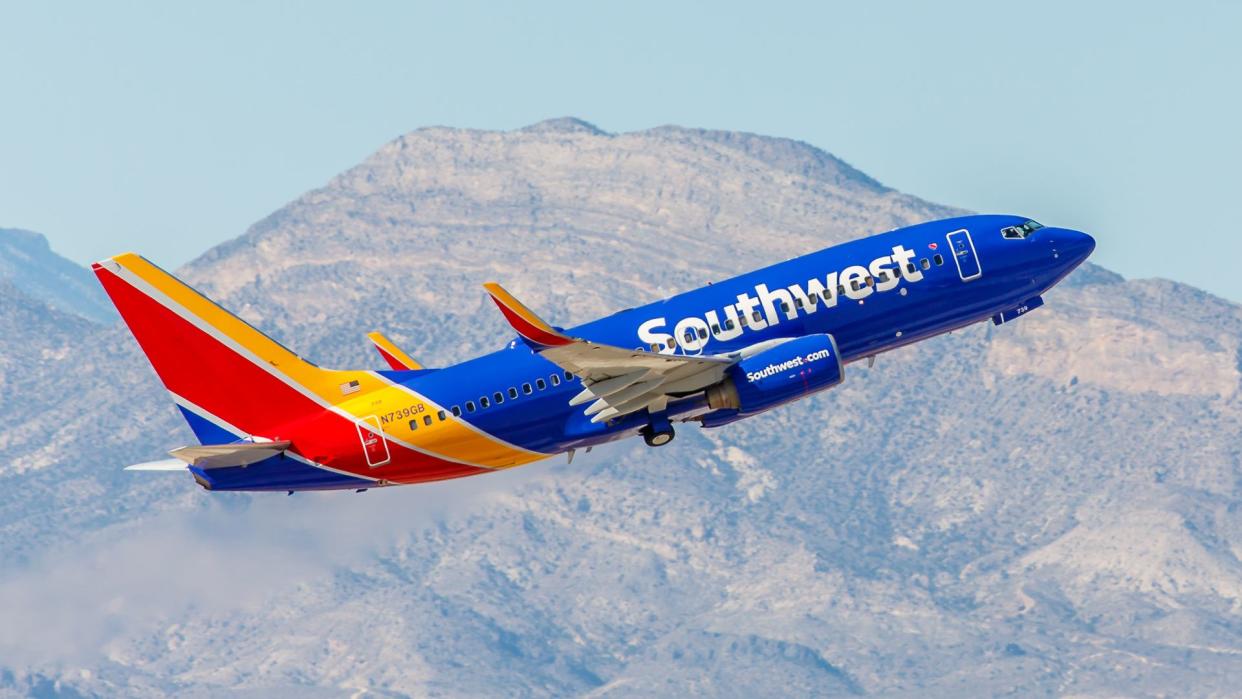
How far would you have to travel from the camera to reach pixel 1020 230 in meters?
104

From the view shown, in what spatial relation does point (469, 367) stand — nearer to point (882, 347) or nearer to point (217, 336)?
point (217, 336)

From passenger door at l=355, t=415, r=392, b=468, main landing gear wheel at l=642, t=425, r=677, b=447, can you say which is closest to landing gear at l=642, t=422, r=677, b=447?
main landing gear wheel at l=642, t=425, r=677, b=447

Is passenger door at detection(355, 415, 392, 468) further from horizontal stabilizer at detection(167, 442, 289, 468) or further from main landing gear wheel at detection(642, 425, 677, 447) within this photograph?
main landing gear wheel at detection(642, 425, 677, 447)

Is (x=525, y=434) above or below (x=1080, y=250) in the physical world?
below

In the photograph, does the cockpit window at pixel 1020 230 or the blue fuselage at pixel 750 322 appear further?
the cockpit window at pixel 1020 230

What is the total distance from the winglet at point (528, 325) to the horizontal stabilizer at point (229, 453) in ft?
47.5

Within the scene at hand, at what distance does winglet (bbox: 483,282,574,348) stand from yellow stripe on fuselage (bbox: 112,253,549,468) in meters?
8.50

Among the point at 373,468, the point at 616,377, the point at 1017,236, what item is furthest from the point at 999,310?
the point at 373,468

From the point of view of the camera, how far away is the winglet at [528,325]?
88.8 m

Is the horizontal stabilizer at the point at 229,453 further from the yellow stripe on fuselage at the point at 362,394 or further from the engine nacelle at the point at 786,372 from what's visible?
the engine nacelle at the point at 786,372

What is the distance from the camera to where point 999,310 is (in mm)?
104000

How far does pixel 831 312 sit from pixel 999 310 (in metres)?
9.75

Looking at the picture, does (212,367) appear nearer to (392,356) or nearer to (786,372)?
(392,356)

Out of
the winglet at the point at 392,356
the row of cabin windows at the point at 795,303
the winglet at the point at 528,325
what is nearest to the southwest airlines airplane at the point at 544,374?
the row of cabin windows at the point at 795,303
